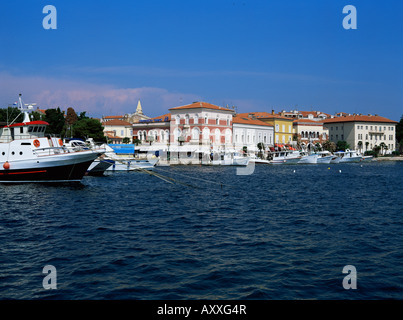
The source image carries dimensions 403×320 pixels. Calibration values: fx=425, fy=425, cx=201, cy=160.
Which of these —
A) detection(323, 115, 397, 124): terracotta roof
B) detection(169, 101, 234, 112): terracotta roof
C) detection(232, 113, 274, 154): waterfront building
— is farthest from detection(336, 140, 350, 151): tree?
detection(169, 101, 234, 112): terracotta roof

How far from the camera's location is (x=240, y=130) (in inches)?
4400

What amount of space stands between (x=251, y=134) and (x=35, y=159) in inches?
3268

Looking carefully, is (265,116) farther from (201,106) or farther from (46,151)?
(46,151)

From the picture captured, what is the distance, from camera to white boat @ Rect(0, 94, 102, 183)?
37438 millimetres

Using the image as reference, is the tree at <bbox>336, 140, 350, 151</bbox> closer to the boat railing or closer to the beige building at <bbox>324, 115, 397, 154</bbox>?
the beige building at <bbox>324, 115, 397, 154</bbox>

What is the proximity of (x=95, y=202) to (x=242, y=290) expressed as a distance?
17.8 meters

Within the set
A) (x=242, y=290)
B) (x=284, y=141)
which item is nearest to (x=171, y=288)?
(x=242, y=290)

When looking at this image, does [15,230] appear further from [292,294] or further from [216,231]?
[292,294]

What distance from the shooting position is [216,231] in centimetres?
1761

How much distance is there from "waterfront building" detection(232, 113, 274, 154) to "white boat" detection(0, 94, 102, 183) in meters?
72.6

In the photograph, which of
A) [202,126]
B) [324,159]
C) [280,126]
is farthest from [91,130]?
[280,126]
